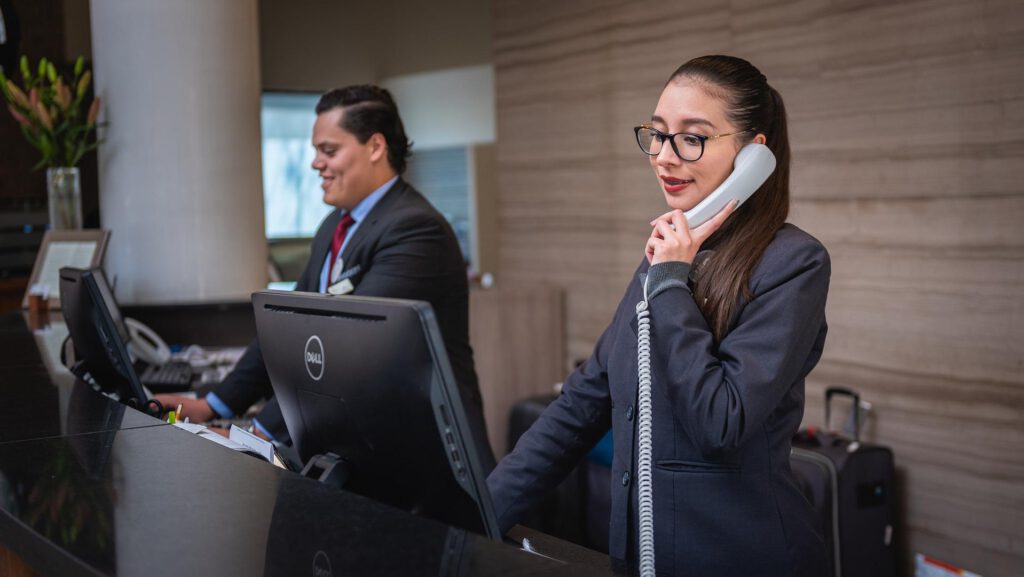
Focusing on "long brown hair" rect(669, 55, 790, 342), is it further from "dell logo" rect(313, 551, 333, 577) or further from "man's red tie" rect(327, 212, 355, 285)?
"man's red tie" rect(327, 212, 355, 285)

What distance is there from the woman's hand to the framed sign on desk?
283 cm

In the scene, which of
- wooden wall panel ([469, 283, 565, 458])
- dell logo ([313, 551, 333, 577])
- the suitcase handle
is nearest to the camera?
dell logo ([313, 551, 333, 577])

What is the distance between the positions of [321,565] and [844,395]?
3.00 m

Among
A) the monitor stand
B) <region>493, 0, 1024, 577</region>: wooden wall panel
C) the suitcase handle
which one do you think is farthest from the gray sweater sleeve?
the suitcase handle

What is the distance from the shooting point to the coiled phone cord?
1.64 m

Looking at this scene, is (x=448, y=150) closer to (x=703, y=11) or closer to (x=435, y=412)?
(x=703, y=11)

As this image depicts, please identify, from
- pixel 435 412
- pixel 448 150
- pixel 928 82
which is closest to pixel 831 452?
pixel 928 82

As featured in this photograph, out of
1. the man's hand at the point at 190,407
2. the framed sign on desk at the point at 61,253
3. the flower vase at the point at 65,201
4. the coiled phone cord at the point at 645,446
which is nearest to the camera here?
the coiled phone cord at the point at 645,446

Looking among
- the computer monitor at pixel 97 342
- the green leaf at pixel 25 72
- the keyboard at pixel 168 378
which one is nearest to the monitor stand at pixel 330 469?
the computer monitor at pixel 97 342

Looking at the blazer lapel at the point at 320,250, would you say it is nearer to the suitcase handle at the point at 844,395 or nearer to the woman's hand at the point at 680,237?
the woman's hand at the point at 680,237

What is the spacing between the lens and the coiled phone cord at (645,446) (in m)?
1.64

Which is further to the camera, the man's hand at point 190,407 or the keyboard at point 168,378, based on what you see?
the keyboard at point 168,378

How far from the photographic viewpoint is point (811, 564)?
1.66 metres

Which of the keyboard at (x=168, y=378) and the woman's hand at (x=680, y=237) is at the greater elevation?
the woman's hand at (x=680, y=237)
